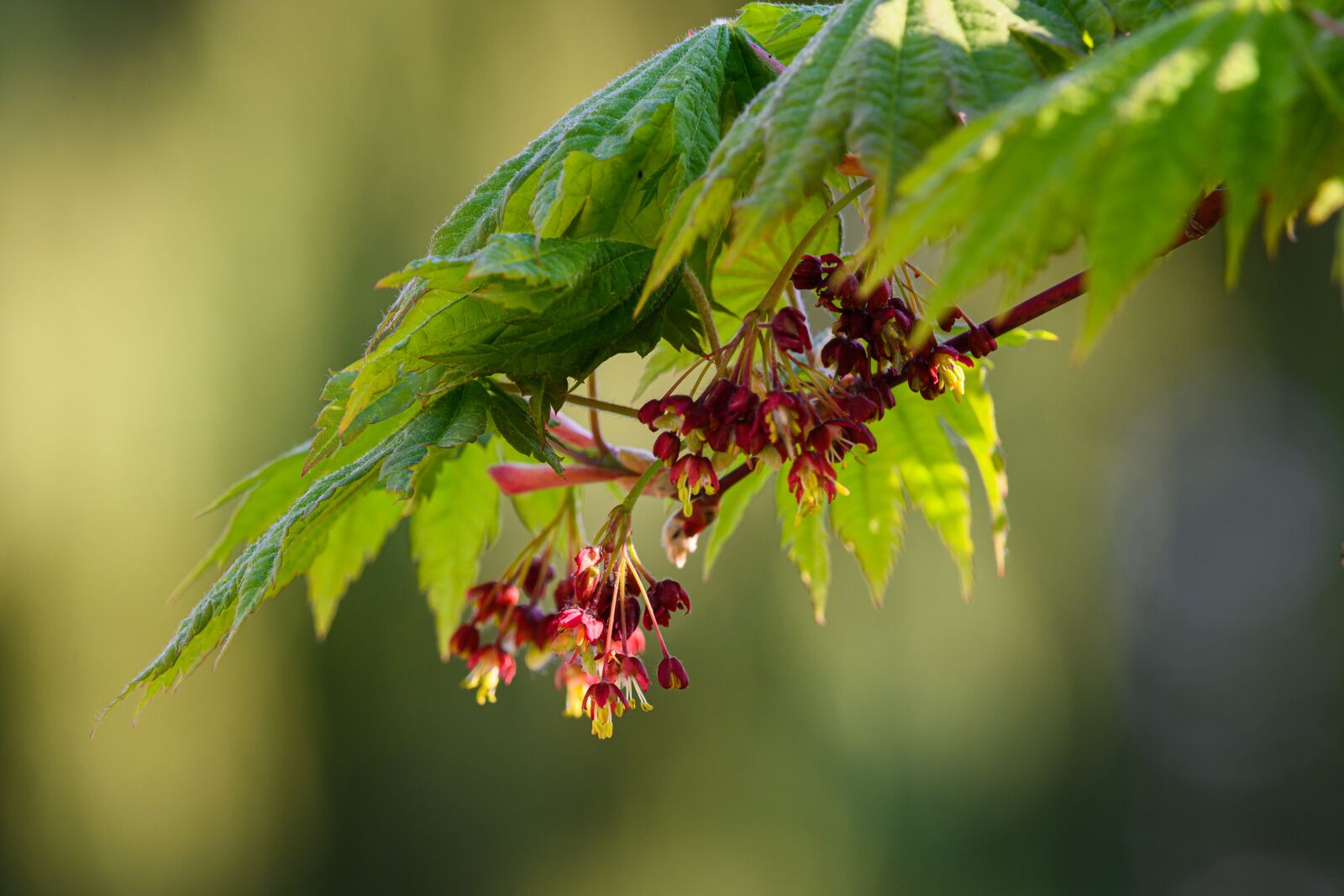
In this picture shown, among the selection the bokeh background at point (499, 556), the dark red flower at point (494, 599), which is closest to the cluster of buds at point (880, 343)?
the dark red flower at point (494, 599)

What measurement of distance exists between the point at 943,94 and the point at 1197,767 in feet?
14.0

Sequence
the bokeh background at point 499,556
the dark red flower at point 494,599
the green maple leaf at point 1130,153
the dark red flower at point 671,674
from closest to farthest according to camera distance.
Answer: the green maple leaf at point 1130,153, the dark red flower at point 671,674, the dark red flower at point 494,599, the bokeh background at point 499,556

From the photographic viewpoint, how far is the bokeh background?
3186 mm

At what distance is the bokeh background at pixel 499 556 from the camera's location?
319cm

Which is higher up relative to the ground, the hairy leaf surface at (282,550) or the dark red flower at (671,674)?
the hairy leaf surface at (282,550)

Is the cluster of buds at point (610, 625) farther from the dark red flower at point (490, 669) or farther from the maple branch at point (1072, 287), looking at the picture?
the maple branch at point (1072, 287)

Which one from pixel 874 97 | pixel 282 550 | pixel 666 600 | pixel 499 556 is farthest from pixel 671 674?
pixel 499 556

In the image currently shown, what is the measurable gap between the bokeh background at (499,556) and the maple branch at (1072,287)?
8.81ft

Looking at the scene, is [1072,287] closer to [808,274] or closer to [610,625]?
[808,274]

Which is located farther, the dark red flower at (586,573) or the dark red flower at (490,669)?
the dark red flower at (490,669)

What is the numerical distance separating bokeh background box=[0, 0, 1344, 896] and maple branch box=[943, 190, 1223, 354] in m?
2.68

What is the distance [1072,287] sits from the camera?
1.94 feet

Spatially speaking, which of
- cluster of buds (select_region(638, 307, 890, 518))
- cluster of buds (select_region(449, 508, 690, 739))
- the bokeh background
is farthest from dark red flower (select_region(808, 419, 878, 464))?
the bokeh background

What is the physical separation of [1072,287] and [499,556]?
2.78 m
